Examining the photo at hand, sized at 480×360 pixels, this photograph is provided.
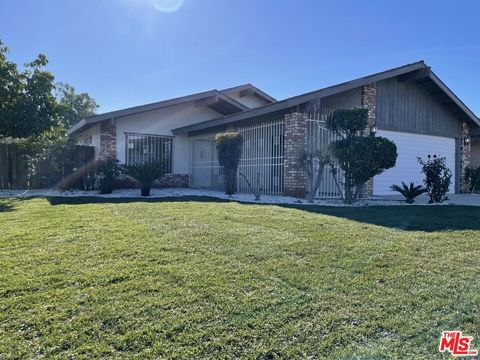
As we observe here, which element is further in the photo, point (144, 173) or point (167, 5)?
point (144, 173)

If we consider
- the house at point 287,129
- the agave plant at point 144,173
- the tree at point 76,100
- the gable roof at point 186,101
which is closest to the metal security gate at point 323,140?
the house at point 287,129

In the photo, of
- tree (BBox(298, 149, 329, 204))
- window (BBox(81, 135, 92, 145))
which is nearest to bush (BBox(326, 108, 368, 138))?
tree (BBox(298, 149, 329, 204))

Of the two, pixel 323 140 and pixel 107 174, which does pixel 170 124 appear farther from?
pixel 323 140

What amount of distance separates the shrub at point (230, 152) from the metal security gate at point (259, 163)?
3.71 feet

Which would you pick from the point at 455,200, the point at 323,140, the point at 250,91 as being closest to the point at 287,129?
the point at 323,140

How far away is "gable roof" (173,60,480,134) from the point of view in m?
10.5

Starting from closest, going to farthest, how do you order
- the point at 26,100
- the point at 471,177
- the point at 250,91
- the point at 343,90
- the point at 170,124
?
1. the point at 343,90
2. the point at 26,100
3. the point at 170,124
4. the point at 471,177
5. the point at 250,91

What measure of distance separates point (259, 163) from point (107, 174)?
536 cm

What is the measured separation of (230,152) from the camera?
37.9 ft

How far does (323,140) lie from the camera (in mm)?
11562

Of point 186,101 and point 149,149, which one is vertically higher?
point 186,101

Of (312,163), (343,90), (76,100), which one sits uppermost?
(76,100)

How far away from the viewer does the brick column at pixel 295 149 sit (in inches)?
424

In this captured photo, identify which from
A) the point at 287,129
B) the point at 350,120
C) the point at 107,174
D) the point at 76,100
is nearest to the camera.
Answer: the point at 350,120
